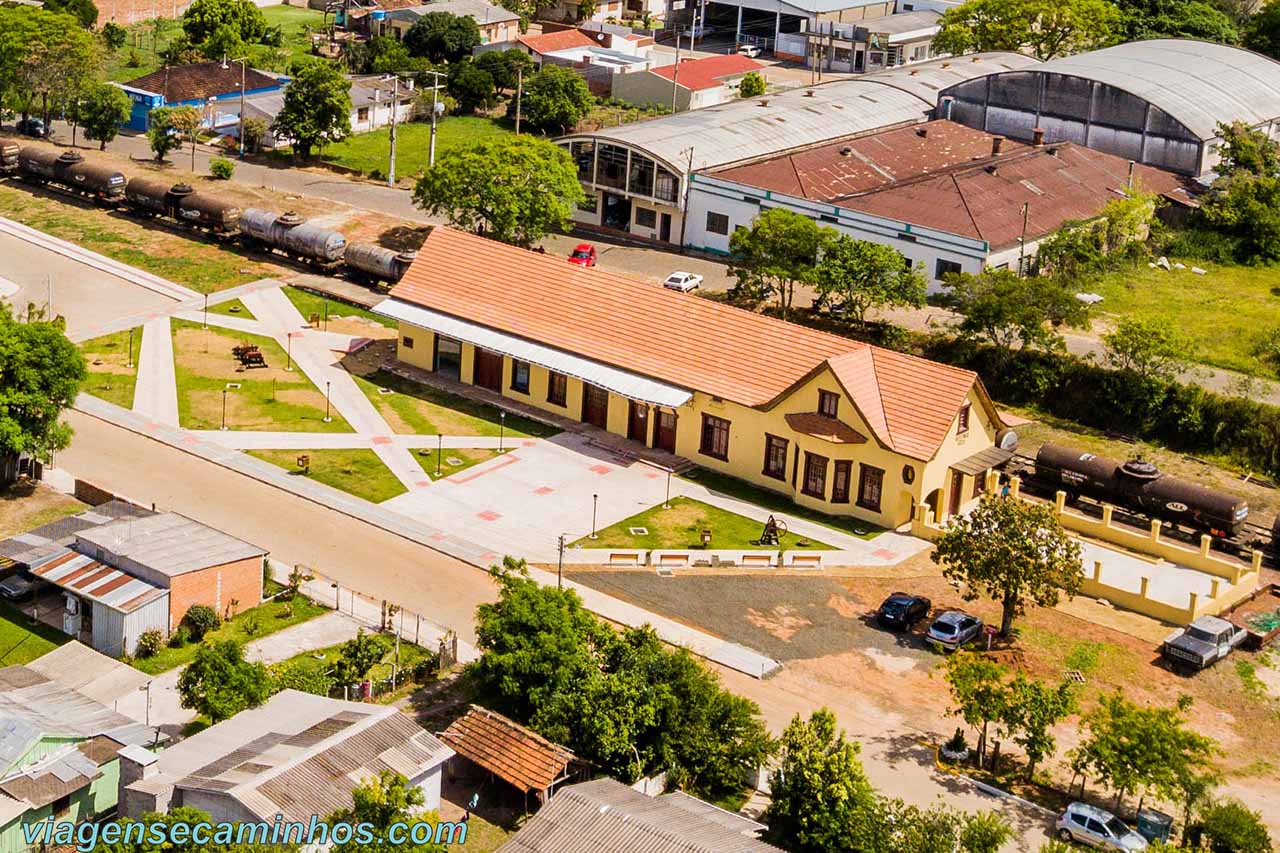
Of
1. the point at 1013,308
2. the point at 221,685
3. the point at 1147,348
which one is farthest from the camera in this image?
the point at 1013,308

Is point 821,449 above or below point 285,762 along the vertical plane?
above

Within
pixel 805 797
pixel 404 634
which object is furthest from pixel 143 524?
pixel 805 797

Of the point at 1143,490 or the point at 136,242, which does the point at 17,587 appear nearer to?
the point at 1143,490

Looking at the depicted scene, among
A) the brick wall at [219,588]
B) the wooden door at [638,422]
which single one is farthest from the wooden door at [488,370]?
the brick wall at [219,588]

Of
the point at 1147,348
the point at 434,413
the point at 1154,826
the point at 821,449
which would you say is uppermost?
the point at 1147,348

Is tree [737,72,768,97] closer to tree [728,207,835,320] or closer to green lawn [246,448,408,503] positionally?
tree [728,207,835,320]

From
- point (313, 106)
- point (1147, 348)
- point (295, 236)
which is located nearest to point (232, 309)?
point (295, 236)
